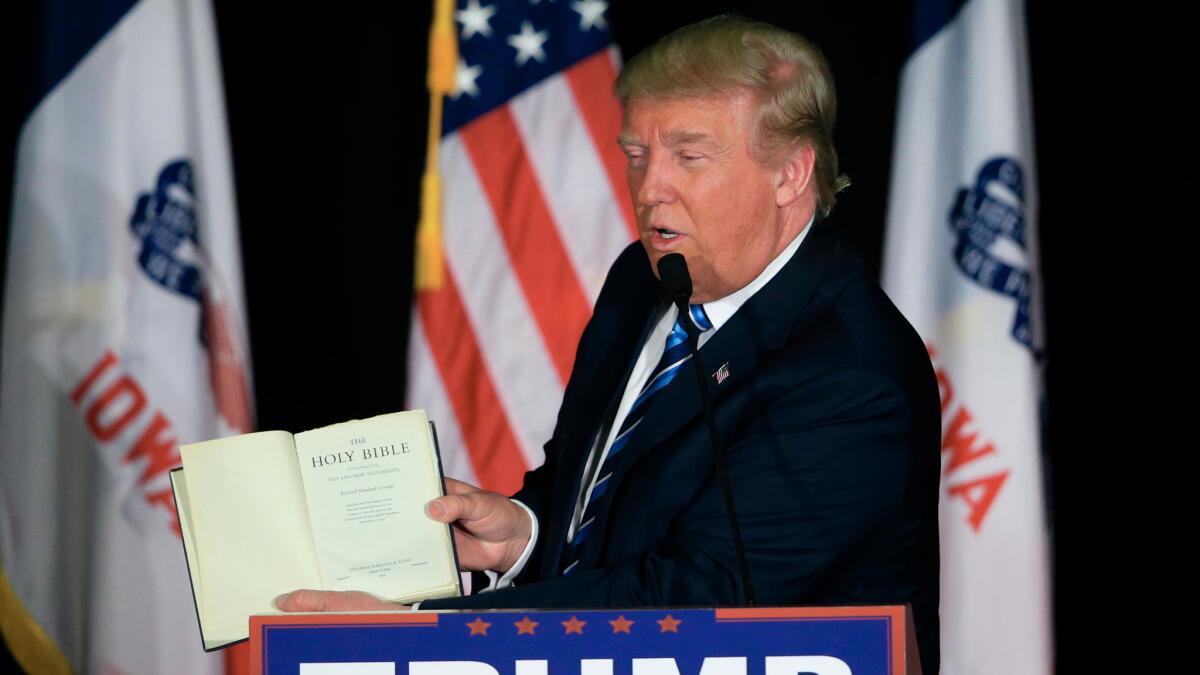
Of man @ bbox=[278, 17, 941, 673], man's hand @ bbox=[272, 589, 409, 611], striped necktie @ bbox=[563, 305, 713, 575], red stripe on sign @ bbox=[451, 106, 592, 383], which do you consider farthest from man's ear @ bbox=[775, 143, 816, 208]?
red stripe on sign @ bbox=[451, 106, 592, 383]

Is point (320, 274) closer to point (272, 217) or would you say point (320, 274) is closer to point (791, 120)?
point (272, 217)

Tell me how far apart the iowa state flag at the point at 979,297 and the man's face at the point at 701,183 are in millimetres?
1676

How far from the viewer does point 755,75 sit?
2145 mm

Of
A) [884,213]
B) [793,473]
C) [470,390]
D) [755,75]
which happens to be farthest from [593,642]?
[884,213]

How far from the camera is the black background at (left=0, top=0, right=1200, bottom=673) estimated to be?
371cm

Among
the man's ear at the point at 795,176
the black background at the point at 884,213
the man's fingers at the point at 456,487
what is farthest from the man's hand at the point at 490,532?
the black background at the point at 884,213

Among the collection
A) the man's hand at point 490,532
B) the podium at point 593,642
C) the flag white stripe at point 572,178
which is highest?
the flag white stripe at point 572,178

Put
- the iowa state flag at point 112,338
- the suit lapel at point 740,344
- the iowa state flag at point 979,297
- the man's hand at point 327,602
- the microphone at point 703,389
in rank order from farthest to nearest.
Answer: the iowa state flag at point 112,338
the iowa state flag at point 979,297
the suit lapel at point 740,344
the man's hand at point 327,602
the microphone at point 703,389

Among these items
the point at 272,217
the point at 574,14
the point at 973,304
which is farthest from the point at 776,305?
the point at 272,217

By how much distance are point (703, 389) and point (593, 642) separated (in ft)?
1.22

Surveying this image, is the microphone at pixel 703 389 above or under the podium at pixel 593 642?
above

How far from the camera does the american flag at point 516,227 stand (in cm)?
392

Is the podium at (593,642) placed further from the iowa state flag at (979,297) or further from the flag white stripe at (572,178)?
the flag white stripe at (572,178)

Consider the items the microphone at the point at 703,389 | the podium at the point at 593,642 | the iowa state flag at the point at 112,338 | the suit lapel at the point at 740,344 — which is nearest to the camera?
the podium at the point at 593,642
